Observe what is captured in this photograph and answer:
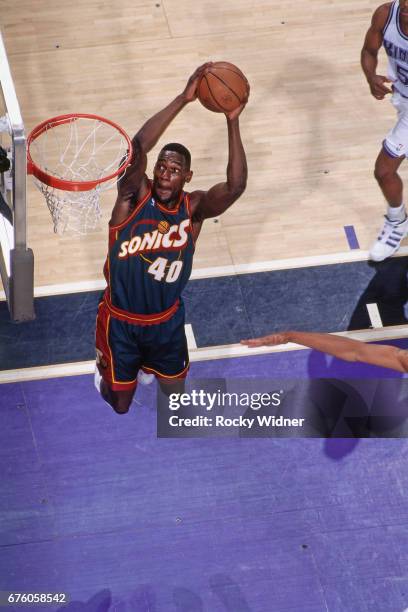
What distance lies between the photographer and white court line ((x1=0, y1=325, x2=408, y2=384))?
8234 millimetres

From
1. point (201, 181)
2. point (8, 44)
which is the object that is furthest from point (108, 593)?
point (8, 44)

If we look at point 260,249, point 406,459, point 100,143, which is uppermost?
point 100,143

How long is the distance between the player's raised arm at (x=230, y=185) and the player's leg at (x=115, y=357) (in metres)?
0.95

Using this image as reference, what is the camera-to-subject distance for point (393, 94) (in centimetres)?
853

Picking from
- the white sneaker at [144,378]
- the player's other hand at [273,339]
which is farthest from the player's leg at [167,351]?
the player's other hand at [273,339]

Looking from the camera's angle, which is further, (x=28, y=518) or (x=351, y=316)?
(x=351, y=316)

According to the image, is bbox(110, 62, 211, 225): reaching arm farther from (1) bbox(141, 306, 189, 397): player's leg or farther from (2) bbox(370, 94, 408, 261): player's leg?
(2) bbox(370, 94, 408, 261): player's leg

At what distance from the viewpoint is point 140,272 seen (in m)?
7.12

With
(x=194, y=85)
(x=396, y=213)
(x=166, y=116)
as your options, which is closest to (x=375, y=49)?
(x=396, y=213)

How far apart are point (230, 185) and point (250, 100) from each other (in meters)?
3.36

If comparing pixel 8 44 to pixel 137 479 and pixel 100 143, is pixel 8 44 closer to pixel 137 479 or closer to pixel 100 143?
pixel 100 143

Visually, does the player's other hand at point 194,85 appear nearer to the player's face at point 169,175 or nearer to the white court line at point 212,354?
the player's face at point 169,175

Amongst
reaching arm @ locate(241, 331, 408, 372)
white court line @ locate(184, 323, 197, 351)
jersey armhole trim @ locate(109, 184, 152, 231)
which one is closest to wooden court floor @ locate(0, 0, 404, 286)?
white court line @ locate(184, 323, 197, 351)

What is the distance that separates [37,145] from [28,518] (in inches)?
134
